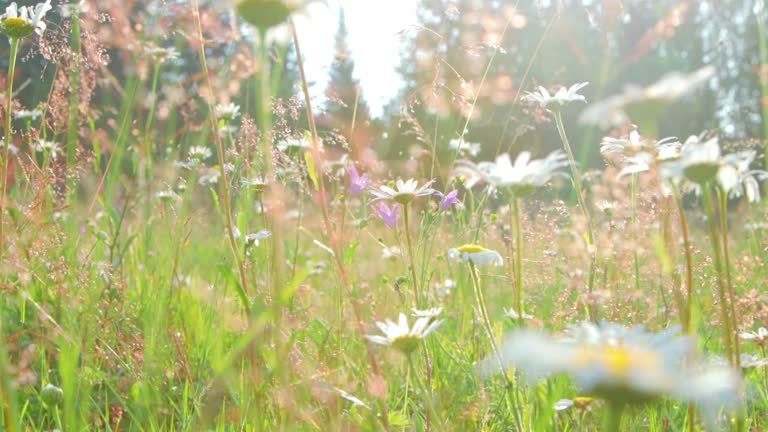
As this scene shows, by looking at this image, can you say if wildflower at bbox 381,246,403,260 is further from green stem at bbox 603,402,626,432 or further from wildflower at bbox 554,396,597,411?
green stem at bbox 603,402,626,432

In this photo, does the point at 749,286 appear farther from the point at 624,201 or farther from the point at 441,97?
the point at 441,97

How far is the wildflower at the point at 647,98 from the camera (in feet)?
2.04

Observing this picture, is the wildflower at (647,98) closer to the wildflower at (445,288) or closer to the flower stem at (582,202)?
the flower stem at (582,202)

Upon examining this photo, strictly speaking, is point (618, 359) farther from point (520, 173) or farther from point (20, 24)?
point (20, 24)

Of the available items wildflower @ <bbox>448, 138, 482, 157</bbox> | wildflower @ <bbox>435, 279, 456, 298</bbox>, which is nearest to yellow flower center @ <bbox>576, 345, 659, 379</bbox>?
wildflower @ <bbox>435, 279, 456, 298</bbox>

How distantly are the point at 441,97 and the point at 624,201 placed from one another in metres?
0.57

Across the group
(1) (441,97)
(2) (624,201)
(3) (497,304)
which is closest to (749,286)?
(2) (624,201)

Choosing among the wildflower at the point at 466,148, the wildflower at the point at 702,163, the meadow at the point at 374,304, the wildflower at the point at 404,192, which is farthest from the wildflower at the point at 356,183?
the wildflower at the point at 466,148

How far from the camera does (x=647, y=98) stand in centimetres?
64

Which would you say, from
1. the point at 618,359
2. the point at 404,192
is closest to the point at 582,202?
the point at 404,192

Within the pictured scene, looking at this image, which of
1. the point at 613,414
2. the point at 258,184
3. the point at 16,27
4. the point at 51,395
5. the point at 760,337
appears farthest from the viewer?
the point at 258,184

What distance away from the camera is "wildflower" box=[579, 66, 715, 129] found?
623 millimetres

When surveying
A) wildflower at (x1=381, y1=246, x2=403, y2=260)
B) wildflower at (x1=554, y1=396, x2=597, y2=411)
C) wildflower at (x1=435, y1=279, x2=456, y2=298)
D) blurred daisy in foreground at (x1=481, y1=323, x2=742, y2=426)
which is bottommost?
wildflower at (x1=554, y1=396, x2=597, y2=411)

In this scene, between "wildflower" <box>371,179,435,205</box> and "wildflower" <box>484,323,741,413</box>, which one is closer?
"wildflower" <box>484,323,741,413</box>
